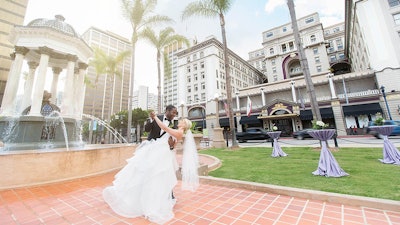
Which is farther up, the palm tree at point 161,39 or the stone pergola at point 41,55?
the palm tree at point 161,39

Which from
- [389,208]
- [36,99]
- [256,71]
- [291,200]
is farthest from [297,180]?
[256,71]

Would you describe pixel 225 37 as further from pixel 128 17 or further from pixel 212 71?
pixel 212 71

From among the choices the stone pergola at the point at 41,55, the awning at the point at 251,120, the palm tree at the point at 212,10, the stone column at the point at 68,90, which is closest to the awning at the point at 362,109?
the awning at the point at 251,120

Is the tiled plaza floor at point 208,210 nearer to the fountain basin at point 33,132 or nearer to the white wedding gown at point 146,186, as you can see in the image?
the white wedding gown at point 146,186

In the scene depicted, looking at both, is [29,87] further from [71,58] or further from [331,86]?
[331,86]

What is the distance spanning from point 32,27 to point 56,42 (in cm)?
99

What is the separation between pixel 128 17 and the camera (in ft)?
46.4

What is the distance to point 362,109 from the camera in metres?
21.7

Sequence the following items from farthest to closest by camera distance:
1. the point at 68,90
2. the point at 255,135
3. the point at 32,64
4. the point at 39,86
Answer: the point at 255,135, the point at 32,64, the point at 68,90, the point at 39,86

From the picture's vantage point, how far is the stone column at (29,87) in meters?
8.09

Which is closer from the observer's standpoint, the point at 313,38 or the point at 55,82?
the point at 55,82

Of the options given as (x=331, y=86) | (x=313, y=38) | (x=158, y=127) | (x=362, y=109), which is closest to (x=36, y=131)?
(x=158, y=127)

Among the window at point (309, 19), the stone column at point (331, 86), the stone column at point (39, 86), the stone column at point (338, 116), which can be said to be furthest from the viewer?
the window at point (309, 19)

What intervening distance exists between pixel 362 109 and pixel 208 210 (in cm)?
2857
